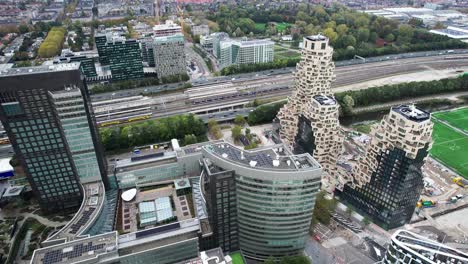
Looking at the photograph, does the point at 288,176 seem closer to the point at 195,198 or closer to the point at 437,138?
the point at 195,198

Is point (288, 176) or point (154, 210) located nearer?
point (288, 176)

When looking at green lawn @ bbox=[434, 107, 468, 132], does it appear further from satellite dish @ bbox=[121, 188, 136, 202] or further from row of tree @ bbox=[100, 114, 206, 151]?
satellite dish @ bbox=[121, 188, 136, 202]

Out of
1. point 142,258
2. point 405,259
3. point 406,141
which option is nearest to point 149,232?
point 142,258

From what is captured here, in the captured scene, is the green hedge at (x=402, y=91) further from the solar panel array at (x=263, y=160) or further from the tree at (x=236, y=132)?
the solar panel array at (x=263, y=160)

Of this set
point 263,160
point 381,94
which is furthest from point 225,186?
point 381,94

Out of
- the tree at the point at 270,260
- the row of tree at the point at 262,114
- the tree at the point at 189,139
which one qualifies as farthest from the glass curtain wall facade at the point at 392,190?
the tree at the point at 189,139

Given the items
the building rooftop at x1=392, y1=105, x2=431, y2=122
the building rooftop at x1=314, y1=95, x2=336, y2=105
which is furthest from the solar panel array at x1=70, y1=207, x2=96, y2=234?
the building rooftop at x1=392, y1=105, x2=431, y2=122
